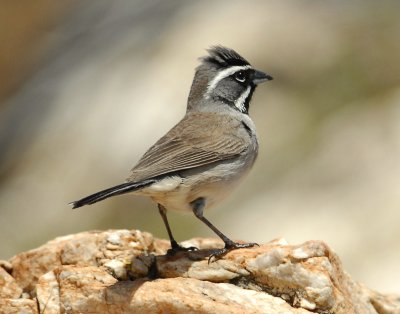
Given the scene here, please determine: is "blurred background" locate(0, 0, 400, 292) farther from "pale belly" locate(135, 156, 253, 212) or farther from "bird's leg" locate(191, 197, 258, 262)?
"bird's leg" locate(191, 197, 258, 262)

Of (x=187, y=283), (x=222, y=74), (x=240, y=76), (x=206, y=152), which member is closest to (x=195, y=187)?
(x=206, y=152)

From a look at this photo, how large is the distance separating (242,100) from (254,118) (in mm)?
8165

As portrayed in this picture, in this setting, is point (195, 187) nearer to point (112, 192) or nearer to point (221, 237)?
point (221, 237)

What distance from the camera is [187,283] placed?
8.23 meters

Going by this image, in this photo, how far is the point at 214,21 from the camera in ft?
68.3

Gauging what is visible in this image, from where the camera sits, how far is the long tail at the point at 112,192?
25.4 ft

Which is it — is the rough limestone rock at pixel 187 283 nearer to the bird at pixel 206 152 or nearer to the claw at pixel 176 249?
the claw at pixel 176 249

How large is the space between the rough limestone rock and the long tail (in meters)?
0.71

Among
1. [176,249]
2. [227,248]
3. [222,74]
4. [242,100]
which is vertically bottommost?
[176,249]

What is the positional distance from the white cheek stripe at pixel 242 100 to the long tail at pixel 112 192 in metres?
2.17

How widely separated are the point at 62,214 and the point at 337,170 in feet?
19.1

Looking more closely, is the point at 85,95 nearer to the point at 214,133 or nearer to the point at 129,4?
the point at 129,4

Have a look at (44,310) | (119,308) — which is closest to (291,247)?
(119,308)

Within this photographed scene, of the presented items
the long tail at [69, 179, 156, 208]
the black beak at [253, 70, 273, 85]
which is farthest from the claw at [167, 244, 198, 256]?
the black beak at [253, 70, 273, 85]
